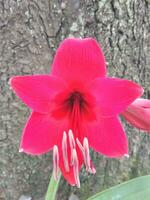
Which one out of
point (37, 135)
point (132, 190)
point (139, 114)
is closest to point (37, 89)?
point (37, 135)

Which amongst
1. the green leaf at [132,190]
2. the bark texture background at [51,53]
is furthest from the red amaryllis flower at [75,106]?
the bark texture background at [51,53]

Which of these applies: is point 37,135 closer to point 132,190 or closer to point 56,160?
point 56,160

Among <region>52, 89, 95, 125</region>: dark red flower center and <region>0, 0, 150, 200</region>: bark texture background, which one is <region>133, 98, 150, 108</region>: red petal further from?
<region>0, 0, 150, 200</region>: bark texture background

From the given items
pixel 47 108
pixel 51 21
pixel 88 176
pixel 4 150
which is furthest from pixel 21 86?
pixel 88 176

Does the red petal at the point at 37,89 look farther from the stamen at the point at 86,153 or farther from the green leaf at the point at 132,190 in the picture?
the green leaf at the point at 132,190

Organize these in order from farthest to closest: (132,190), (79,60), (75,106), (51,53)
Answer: (51,53) < (132,190) < (75,106) < (79,60)

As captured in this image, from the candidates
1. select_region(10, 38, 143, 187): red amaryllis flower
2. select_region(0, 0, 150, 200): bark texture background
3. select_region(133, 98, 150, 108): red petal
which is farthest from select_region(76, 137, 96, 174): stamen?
select_region(0, 0, 150, 200): bark texture background
